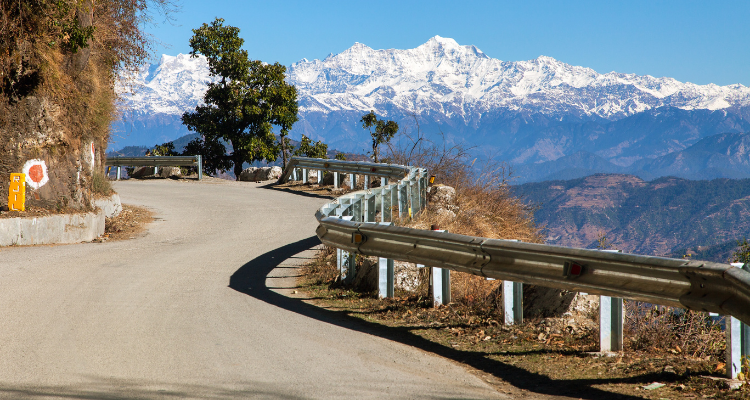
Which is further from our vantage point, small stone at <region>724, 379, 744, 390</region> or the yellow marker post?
the yellow marker post

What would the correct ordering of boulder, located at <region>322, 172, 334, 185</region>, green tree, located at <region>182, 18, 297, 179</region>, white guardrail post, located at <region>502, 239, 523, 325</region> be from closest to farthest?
white guardrail post, located at <region>502, 239, 523, 325</region> → boulder, located at <region>322, 172, 334, 185</region> → green tree, located at <region>182, 18, 297, 179</region>

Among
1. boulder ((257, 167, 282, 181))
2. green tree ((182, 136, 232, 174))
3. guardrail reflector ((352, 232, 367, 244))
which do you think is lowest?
guardrail reflector ((352, 232, 367, 244))

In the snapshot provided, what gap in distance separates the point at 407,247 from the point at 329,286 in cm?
187

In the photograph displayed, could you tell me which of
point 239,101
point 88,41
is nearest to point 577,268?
point 88,41

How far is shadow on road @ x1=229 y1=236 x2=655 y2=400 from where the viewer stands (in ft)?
13.9

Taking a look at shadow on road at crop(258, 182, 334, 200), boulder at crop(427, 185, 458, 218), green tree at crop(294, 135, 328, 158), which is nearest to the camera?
boulder at crop(427, 185, 458, 218)

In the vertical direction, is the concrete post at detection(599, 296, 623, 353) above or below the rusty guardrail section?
below

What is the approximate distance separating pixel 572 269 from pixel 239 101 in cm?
3060

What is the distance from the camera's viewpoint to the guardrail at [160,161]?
83.4 ft

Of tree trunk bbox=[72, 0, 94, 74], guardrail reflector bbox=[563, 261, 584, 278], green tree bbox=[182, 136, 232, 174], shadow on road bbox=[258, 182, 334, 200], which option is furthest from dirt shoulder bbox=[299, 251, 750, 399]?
green tree bbox=[182, 136, 232, 174]

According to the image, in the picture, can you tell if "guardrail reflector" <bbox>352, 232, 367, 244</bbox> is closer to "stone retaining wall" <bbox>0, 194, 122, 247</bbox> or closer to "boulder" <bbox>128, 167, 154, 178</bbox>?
"stone retaining wall" <bbox>0, 194, 122, 247</bbox>

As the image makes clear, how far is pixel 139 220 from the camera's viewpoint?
14.2 metres

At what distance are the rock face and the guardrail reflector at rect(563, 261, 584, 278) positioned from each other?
22.3 meters

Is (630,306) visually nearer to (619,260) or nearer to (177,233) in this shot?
(619,260)
